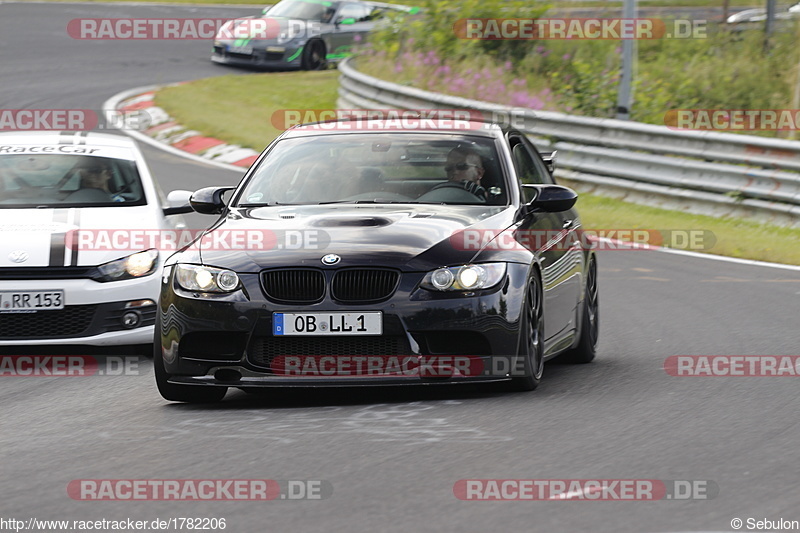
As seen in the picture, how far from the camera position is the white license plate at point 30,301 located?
29.7 feet

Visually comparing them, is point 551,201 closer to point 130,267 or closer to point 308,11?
point 130,267

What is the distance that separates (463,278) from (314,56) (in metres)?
24.2

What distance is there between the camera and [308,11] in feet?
101

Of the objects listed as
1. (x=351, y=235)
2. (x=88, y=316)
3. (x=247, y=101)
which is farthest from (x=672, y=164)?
(x=351, y=235)

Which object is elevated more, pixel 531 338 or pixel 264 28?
pixel 531 338

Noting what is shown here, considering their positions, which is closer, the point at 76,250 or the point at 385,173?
the point at 385,173

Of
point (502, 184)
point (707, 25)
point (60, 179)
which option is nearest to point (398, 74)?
point (707, 25)

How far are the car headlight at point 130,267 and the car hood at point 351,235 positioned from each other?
145 centimetres

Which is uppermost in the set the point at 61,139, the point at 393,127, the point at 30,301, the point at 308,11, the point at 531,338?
the point at 393,127

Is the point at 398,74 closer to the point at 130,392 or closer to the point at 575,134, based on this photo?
the point at 575,134

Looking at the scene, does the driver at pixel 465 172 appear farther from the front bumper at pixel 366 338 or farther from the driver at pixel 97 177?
the driver at pixel 97 177

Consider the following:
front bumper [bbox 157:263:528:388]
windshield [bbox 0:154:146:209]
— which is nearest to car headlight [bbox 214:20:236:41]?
windshield [bbox 0:154:146:209]

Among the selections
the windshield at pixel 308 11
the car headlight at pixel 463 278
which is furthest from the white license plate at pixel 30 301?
the windshield at pixel 308 11

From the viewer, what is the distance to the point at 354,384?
7.14m
